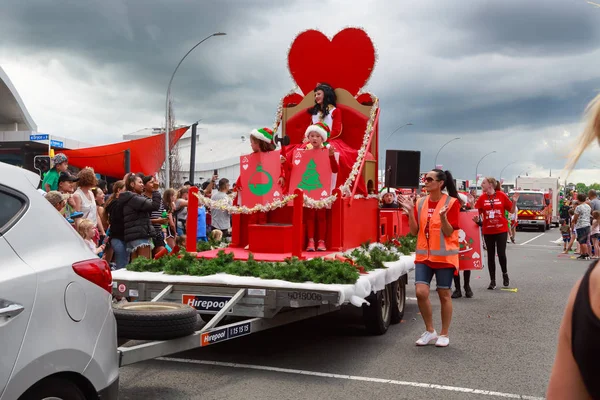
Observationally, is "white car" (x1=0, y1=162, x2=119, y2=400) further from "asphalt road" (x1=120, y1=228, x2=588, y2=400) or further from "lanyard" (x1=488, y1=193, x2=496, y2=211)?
"lanyard" (x1=488, y1=193, x2=496, y2=211)

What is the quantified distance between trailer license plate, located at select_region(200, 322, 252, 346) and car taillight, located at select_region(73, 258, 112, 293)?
1.47m

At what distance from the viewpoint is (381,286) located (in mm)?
6770

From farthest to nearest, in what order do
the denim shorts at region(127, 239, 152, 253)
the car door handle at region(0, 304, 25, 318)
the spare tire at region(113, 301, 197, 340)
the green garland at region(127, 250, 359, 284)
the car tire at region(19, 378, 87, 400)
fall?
the denim shorts at region(127, 239, 152, 253)
the green garland at region(127, 250, 359, 284)
the spare tire at region(113, 301, 197, 340)
the car tire at region(19, 378, 87, 400)
the car door handle at region(0, 304, 25, 318)

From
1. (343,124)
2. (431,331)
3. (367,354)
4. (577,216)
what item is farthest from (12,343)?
(577,216)

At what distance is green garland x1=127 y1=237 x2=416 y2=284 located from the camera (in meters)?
5.84

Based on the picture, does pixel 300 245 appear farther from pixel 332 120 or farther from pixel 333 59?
pixel 333 59

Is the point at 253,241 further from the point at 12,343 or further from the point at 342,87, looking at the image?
the point at 12,343

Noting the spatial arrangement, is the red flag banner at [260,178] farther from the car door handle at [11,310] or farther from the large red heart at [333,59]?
the car door handle at [11,310]

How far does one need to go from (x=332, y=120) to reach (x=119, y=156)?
16.3m

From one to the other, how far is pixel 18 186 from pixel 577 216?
18.8 m

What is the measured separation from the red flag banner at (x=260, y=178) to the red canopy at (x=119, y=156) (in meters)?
16.7

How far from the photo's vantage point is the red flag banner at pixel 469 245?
32.4 ft

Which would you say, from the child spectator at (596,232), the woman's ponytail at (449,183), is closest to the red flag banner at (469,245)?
the woman's ponytail at (449,183)

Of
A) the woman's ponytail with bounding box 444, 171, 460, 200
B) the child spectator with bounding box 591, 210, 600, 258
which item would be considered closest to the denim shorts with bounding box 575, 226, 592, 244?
the child spectator with bounding box 591, 210, 600, 258
